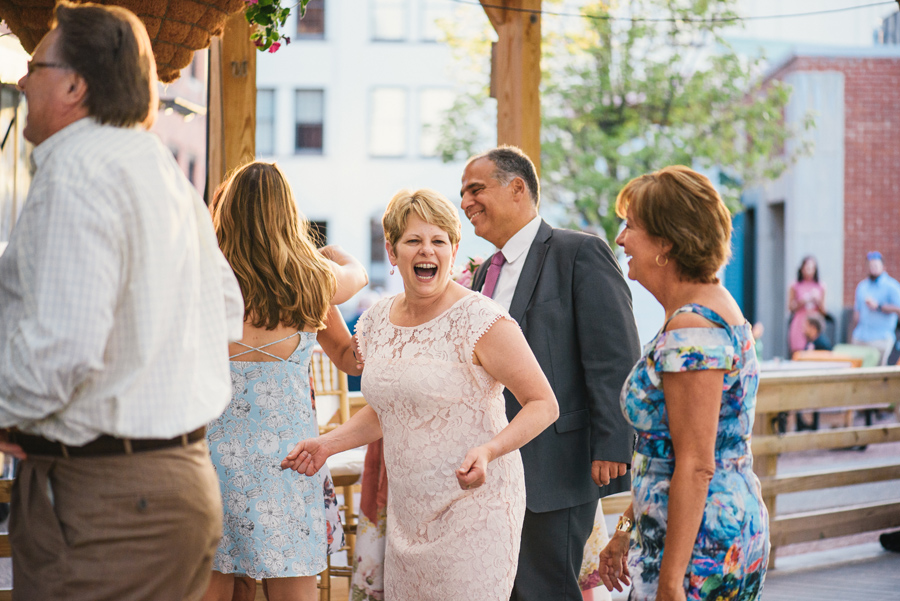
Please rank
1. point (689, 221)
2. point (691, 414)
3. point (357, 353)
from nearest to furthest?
point (691, 414)
point (689, 221)
point (357, 353)

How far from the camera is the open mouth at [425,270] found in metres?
2.56

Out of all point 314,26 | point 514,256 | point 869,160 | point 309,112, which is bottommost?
point 514,256

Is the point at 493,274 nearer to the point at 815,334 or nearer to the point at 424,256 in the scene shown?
the point at 424,256

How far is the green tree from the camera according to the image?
1489 centimetres

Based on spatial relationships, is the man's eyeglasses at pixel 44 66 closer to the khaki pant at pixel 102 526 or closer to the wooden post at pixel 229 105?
the khaki pant at pixel 102 526

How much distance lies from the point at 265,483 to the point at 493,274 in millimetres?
1258

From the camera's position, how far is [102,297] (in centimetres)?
146

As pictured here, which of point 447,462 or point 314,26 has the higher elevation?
point 314,26

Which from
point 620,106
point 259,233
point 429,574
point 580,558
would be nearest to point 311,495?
point 429,574

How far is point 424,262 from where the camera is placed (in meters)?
2.56

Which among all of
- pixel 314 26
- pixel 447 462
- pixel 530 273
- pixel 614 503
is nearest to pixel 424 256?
pixel 447 462

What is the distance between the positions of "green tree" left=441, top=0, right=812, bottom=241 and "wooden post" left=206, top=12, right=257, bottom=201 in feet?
39.0

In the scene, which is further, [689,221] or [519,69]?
[519,69]

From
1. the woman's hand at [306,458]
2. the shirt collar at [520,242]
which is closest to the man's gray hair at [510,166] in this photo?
the shirt collar at [520,242]
